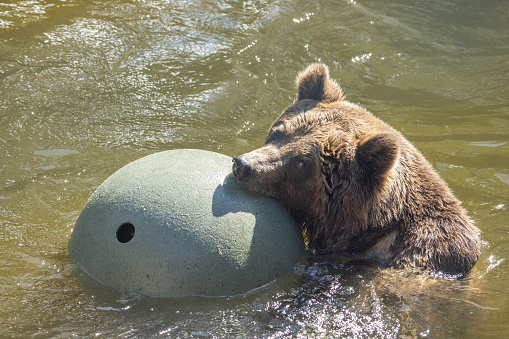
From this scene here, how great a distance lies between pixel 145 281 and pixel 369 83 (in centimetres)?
774

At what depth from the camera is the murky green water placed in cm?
471

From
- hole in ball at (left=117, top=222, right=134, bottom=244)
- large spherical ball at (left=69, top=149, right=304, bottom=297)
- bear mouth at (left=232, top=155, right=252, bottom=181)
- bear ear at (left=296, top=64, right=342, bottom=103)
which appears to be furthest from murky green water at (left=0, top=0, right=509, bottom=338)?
bear ear at (left=296, top=64, right=342, bottom=103)

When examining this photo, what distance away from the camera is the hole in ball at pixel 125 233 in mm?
4789

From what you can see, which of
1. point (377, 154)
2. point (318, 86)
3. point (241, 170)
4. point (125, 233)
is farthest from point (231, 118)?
point (125, 233)

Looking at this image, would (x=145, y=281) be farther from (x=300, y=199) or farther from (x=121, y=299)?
(x=300, y=199)

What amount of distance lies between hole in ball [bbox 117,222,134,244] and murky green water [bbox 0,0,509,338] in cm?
48

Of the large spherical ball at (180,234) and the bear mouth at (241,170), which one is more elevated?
the bear mouth at (241,170)

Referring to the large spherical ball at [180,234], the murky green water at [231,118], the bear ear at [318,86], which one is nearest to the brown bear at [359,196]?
the murky green water at [231,118]

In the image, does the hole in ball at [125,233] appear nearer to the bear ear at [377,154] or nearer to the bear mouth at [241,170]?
the bear mouth at [241,170]

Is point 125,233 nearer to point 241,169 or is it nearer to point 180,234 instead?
point 180,234

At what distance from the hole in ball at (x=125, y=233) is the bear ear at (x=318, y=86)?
2.87 metres

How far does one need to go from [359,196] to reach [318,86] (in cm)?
174

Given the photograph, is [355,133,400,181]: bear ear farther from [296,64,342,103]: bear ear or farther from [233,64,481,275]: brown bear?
[296,64,342,103]: bear ear

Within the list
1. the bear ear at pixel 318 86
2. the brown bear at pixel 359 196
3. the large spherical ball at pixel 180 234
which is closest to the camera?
the large spherical ball at pixel 180 234
